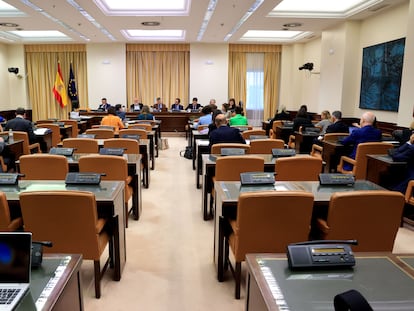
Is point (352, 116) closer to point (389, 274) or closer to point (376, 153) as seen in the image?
point (376, 153)

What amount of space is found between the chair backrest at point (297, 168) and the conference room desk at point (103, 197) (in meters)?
1.51

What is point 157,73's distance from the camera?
1373cm

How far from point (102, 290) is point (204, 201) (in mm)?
1736

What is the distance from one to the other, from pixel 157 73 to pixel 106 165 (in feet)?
35.1

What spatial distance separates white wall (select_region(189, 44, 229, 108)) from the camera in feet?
43.9

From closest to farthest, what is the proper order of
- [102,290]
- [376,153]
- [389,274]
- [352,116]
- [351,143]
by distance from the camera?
[389,274] < [102,290] < [376,153] < [351,143] < [352,116]

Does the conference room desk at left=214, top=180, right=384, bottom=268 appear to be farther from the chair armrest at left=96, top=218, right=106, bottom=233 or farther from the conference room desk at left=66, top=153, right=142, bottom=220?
the conference room desk at left=66, top=153, right=142, bottom=220

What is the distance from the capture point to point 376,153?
462cm

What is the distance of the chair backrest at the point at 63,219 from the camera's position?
220 centimetres

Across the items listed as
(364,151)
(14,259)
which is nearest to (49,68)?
(364,151)

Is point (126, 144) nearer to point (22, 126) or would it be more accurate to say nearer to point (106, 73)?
point (22, 126)

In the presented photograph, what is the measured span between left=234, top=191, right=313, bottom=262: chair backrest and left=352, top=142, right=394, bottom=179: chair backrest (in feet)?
8.93

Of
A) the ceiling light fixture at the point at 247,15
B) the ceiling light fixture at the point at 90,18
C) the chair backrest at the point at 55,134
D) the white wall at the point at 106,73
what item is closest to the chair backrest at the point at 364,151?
the ceiling light fixture at the point at 247,15

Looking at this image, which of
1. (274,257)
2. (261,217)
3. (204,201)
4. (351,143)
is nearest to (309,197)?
(261,217)
